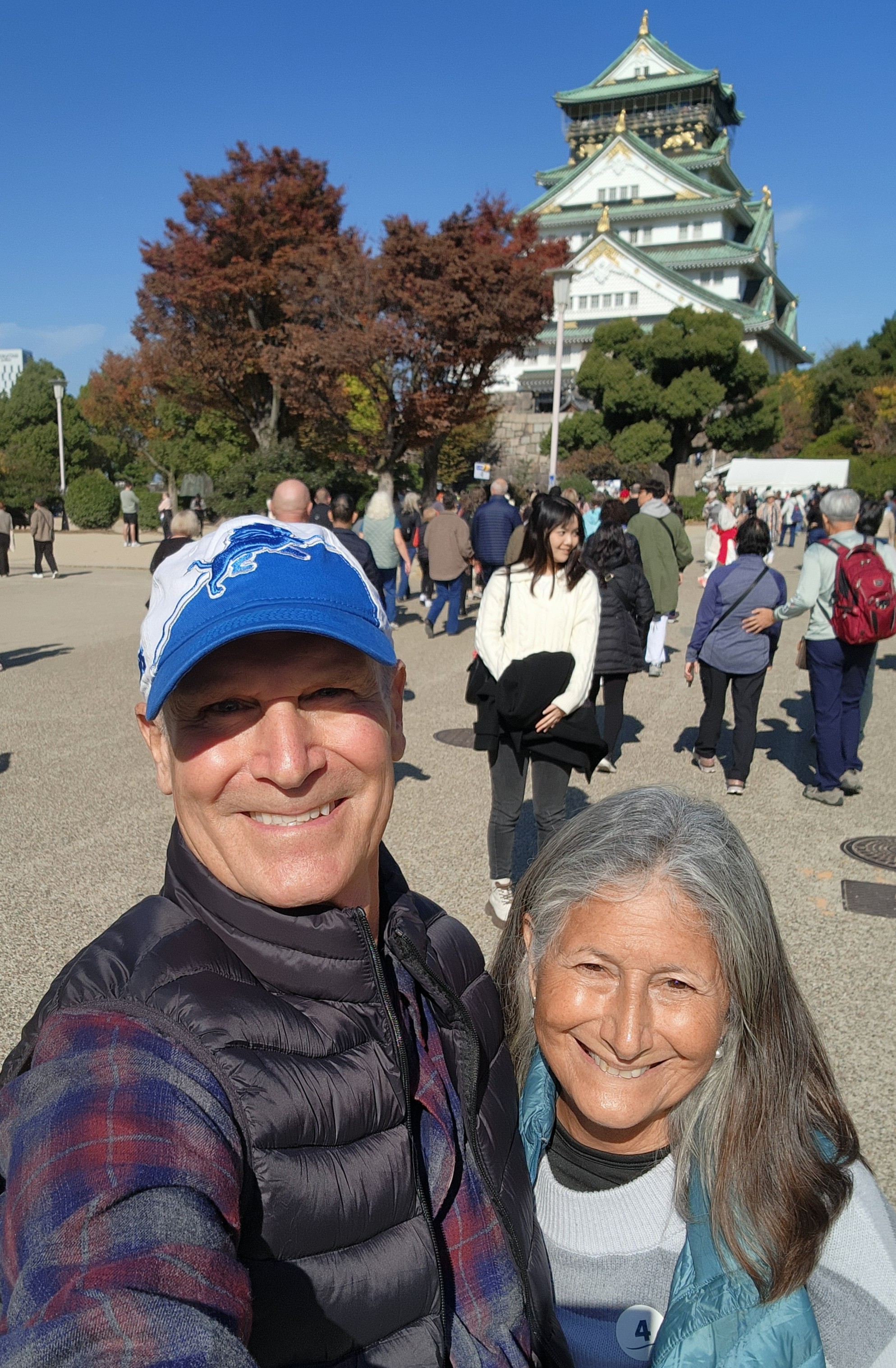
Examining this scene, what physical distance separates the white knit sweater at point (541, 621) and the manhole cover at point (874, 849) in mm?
2335

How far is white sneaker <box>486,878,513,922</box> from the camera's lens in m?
5.01

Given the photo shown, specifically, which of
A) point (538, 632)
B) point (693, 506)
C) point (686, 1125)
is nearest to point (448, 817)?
point (538, 632)

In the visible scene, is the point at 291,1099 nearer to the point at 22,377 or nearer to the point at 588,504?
the point at 588,504

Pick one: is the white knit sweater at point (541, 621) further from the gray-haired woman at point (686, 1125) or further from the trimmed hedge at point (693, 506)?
the trimmed hedge at point (693, 506)

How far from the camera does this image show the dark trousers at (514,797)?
5.00 m

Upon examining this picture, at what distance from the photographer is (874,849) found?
620 centimetres

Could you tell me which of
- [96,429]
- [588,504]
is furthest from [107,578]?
[96,429]

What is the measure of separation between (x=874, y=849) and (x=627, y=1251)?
516cm

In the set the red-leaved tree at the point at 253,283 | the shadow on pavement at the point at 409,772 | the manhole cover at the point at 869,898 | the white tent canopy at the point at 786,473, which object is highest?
the red-leaved tree at the point at 253,283

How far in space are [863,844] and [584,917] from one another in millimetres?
5228

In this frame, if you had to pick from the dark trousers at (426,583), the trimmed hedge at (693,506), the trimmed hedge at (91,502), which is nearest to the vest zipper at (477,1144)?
the dark trousers at (426,583)

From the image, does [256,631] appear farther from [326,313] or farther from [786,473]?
[786,473]

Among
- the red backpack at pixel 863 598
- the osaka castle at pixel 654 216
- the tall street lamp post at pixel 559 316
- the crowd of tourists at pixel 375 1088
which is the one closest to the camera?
the crowd of tourists at pixel 375 1088

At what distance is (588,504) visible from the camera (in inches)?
818
